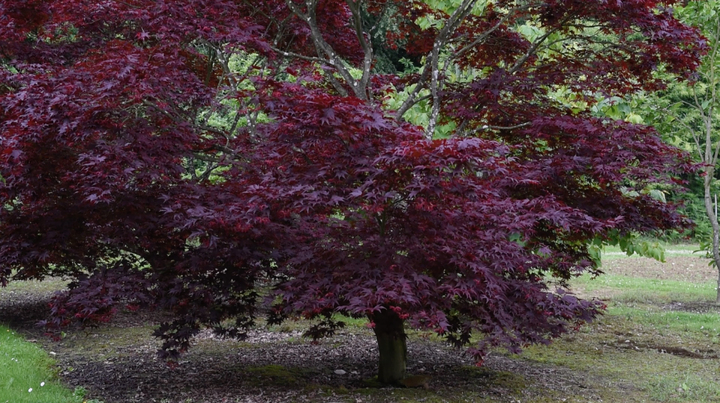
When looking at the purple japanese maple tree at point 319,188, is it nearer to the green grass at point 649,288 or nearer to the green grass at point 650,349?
the green grass at point 650,349

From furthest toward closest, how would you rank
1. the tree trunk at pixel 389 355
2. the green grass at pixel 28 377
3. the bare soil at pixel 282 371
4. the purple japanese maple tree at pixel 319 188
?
the tree trunk at pixel 389 355
the bare soil at pixel 282 371
the green grass at pixel 28 377
the purple japanese maple tree at pixel 319 188

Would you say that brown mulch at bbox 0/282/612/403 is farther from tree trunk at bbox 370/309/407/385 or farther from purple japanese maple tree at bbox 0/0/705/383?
purple japanese maple tree at bbox 0/0/705/383

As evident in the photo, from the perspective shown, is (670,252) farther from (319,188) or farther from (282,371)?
(319,188)

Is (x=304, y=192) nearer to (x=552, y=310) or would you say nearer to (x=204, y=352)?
(x=552, y=310)

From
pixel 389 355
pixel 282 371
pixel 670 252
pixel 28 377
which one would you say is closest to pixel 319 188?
pixel 389 355

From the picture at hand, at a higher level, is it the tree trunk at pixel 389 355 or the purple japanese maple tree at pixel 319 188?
the purple japanese maple tree at pixel 319 188

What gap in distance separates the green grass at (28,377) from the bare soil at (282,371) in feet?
0.58

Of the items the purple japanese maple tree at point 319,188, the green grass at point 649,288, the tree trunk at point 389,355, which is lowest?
the green grass at point 649,288

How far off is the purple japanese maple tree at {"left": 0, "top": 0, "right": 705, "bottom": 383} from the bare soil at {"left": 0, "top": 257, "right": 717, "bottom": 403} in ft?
1.70

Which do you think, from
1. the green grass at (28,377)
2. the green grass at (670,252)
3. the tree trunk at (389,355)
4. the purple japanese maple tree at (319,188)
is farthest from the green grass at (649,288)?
the green grass at (28,377)

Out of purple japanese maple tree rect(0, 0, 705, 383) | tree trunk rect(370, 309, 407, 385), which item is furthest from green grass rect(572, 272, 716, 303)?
tree trunk rect(370, 309, 407, 385)

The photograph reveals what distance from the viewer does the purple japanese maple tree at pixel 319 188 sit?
13.8 feet

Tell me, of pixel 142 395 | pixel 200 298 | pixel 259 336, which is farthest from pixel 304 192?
pixel 259 336

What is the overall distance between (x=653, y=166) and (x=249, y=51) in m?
4.07
